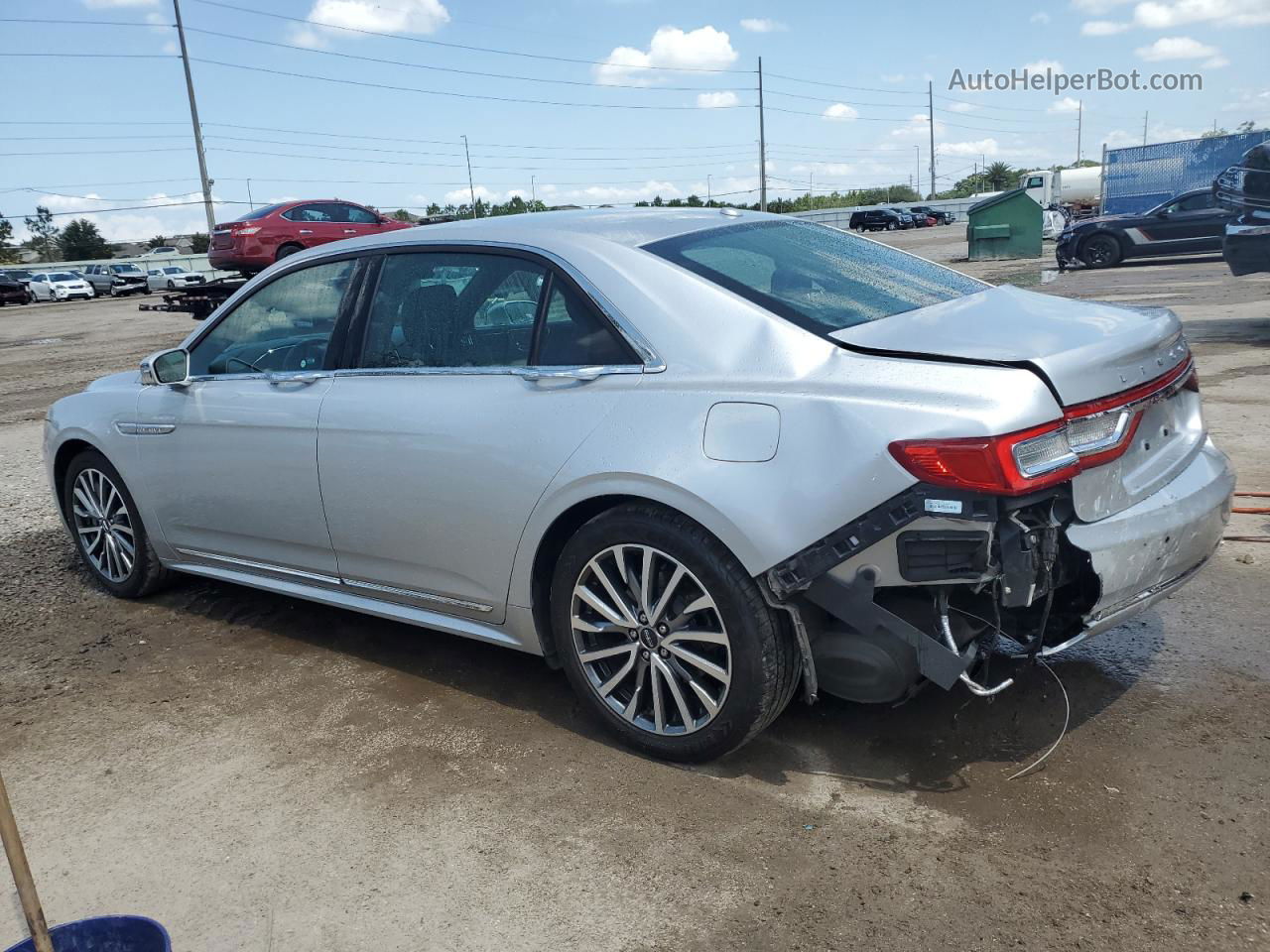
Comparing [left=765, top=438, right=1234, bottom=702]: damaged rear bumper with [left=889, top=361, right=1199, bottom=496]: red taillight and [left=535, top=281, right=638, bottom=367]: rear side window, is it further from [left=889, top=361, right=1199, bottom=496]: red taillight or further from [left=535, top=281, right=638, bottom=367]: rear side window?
[left=535, top=281, right=638, bottom=367]: rear side window

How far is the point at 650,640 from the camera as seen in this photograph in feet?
10.6

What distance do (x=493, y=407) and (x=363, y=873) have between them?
1474mm

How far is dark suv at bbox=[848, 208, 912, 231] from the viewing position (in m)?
60.4

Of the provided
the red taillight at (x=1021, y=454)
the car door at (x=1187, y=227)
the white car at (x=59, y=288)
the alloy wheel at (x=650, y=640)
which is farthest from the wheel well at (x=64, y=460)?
the white car at (x=59, y=288)

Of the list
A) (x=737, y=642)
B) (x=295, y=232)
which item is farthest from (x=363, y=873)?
(x=295, y=232)

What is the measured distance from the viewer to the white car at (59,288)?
43.9 meters

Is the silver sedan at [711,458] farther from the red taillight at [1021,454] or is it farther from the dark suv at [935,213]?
the dark suv at [935,213]

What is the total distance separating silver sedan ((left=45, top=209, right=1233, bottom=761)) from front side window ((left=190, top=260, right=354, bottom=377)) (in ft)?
0.07

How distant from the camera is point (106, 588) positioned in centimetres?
530

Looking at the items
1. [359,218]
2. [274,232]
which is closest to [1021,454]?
[274,232]

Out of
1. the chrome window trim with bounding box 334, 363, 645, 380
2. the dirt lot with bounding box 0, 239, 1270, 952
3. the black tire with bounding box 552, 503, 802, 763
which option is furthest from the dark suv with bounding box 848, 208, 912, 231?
the black tire with bounding box 552, 503, 802, 763

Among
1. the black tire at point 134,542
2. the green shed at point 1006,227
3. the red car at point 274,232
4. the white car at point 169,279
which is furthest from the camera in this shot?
the white car at point 169,279

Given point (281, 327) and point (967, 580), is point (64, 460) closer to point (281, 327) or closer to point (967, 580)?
point (281, 327)

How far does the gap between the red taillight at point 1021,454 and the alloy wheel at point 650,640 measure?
29.4 inches
